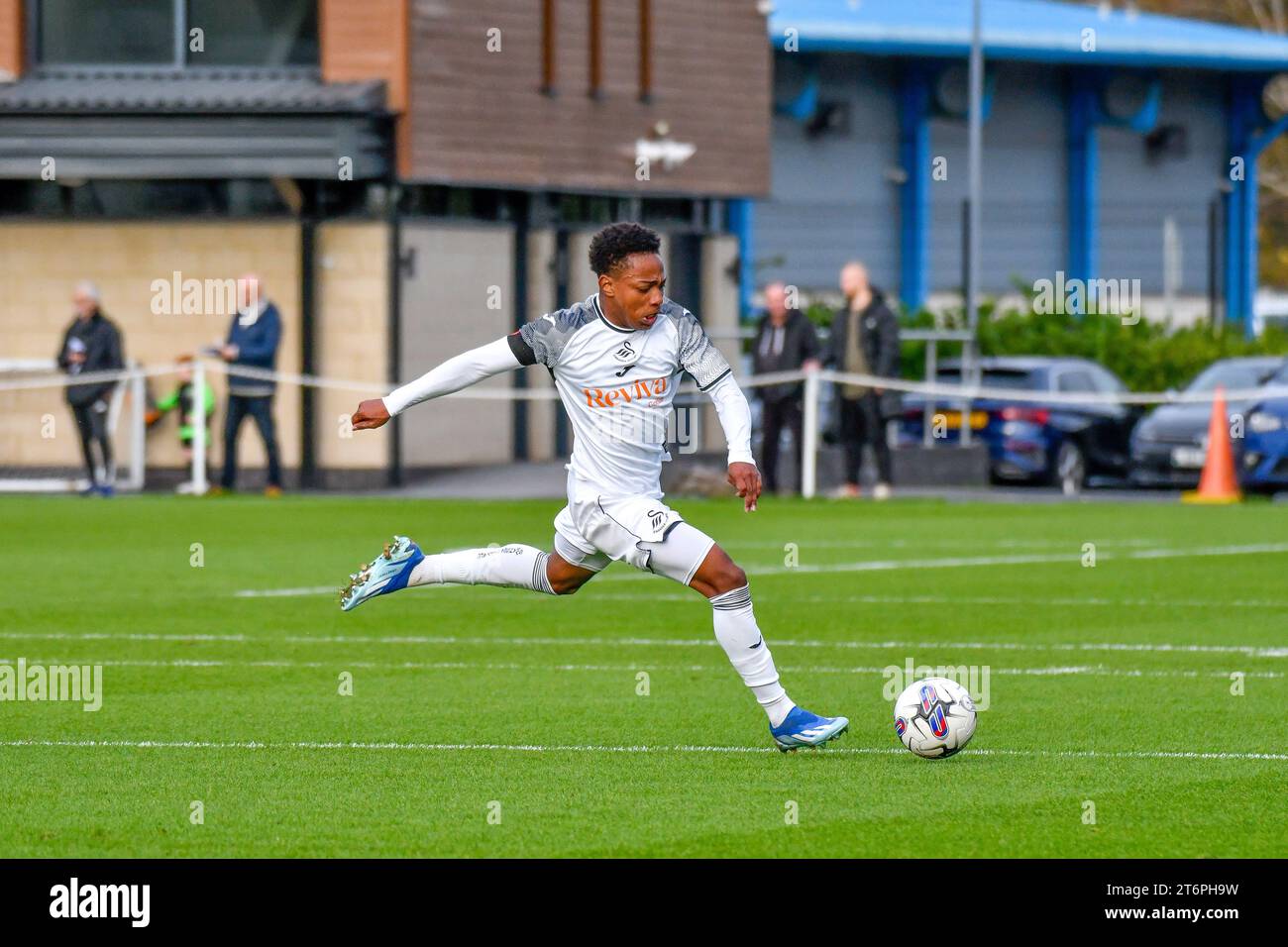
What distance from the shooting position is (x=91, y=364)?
92.3 feet

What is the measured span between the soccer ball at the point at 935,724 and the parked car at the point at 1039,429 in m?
21.7

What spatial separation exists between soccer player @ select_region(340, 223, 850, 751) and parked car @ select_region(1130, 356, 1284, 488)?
19.8 meters

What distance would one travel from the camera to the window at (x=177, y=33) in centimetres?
3000

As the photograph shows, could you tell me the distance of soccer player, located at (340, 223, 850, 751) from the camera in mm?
10070

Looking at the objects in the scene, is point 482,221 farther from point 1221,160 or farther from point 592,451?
point 1221,160

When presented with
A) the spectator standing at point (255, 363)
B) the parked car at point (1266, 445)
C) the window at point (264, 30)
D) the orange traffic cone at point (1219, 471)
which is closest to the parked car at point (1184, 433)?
the parked car at point (1266, 445)

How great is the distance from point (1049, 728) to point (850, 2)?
140 ft

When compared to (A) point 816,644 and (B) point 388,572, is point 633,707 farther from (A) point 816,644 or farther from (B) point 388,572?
(A) point 816,644

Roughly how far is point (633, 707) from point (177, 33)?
65.9 feet

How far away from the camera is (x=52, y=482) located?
1144 inches

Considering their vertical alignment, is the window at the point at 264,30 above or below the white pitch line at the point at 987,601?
above

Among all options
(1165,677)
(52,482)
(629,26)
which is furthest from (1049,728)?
(629,26)

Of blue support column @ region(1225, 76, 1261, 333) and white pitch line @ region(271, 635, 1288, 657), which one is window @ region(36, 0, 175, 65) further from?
blue support column @ region(1225, 76, 1261, 333)

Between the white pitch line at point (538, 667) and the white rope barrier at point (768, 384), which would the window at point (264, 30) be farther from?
the white pitch line at point (538, 667)
